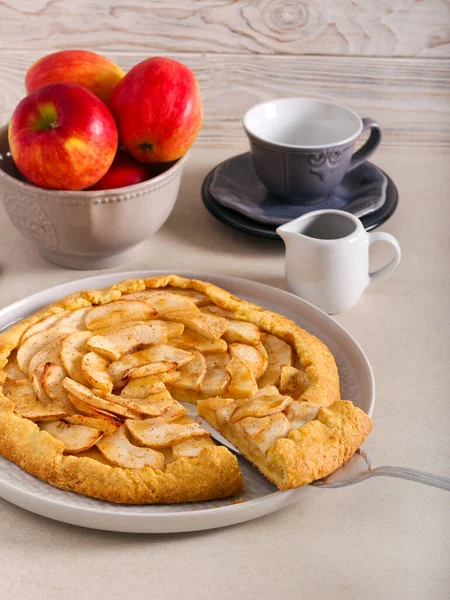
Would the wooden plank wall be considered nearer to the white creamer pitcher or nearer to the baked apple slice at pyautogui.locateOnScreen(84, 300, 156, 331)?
the white creamer pitcher

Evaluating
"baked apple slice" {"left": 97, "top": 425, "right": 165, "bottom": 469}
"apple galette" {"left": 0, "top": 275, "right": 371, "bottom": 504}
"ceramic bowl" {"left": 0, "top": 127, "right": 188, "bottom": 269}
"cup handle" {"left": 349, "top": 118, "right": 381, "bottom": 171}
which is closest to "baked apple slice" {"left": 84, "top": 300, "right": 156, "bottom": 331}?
"apple galette" {"left": 0, "top": 275, "right": 371, "bottom": 504}

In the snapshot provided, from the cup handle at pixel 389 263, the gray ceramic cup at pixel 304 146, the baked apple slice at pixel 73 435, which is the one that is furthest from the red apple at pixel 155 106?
the baked apple slice at pixel 73 435

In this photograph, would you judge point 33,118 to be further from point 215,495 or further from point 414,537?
point 414,537

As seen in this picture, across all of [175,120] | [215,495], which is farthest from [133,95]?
[215,495]

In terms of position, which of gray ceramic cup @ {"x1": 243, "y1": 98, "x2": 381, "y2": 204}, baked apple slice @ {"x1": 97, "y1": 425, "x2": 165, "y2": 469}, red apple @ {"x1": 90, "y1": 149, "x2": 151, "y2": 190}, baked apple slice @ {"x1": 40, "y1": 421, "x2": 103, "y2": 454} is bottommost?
baked apple slice @ {"x1": 97, "y1": 425, "x2": 165, "y2": 469}

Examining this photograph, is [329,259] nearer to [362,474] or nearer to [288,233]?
[288,233]

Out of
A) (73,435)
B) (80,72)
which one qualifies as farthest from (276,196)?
(73,435)
